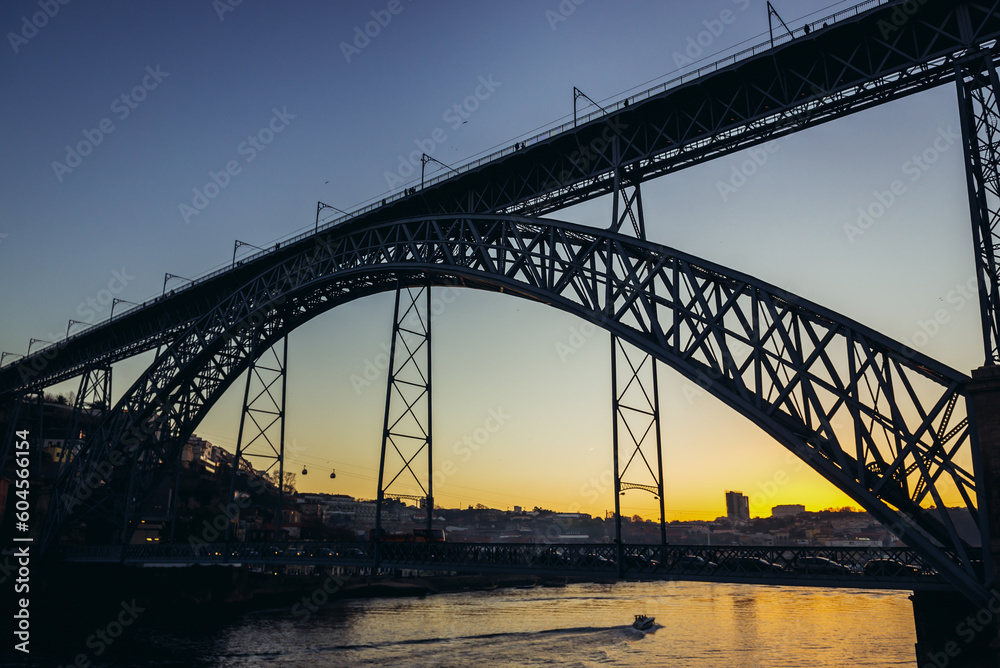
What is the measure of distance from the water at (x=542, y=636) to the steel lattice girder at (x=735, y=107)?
2201 centimetres

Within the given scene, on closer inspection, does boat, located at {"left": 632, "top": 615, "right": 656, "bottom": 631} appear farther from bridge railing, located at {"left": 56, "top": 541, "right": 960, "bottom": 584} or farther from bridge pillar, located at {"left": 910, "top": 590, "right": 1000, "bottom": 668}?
bridge pillar, located at {"left": 910, "top": 590, "right": 1000, "bottom": 668}

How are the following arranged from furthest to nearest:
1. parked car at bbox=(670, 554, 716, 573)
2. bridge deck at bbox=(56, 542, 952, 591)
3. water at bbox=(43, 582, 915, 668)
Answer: water at bbox=(43, 582, 915, 668) → parked car at bbox=(670, 554, 716, 573) → bridge deck at bbox=(56, 542, 952, 591)

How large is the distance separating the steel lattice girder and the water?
22.0m

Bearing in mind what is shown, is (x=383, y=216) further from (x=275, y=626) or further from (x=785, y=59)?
(x=275, y=626)

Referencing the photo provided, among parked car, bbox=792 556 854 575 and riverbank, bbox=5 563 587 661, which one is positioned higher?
parked car, bbox=792 556 854 575

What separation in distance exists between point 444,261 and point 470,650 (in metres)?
22.7

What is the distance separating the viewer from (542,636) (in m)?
46.9

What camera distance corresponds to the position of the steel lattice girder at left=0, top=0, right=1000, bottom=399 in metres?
19.6

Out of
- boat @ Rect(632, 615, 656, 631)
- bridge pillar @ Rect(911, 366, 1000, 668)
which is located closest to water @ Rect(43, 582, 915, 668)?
boat @ Rect(632, 615, 656, 631)

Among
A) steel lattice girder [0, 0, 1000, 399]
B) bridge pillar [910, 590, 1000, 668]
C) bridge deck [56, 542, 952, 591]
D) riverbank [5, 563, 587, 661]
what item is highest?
steel lattice girder [0, 0, 1000, 399]

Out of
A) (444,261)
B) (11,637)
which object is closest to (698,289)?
(444,261)

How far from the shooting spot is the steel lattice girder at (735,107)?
19.6 m

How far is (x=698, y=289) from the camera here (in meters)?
20.1

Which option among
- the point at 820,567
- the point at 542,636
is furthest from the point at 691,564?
the point at 542,636
